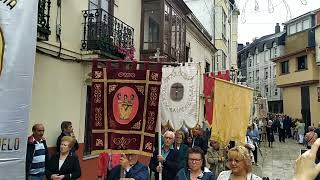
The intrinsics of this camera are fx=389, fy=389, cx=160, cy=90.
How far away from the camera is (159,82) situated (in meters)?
5.92

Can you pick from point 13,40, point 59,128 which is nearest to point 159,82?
point 13,40

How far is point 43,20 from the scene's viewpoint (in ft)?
26.1

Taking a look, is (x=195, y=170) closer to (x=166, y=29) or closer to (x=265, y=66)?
(x=166, y=29)

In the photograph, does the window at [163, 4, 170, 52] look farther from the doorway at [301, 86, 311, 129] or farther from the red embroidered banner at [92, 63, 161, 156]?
the doorway at [301, 86, 311, 129]

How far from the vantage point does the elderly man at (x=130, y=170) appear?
4852mm

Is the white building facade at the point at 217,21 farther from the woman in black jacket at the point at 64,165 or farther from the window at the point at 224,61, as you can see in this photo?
the woman in black jacket at the point at 64,165

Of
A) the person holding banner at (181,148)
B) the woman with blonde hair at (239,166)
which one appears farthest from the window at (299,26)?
the woman with blonde hair at (239,166)

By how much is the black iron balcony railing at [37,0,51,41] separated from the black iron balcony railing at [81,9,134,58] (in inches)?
66.6

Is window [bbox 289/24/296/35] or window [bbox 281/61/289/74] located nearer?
window [bbox 281/61/289/74]

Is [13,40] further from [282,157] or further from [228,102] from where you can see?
[282,157]

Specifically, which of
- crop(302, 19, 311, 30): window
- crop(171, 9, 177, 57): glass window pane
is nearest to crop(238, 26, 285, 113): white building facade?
crop(302, 19, 311, 30): window

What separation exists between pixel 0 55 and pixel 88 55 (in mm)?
5549

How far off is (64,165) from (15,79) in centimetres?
181

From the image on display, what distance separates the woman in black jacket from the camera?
570cm
